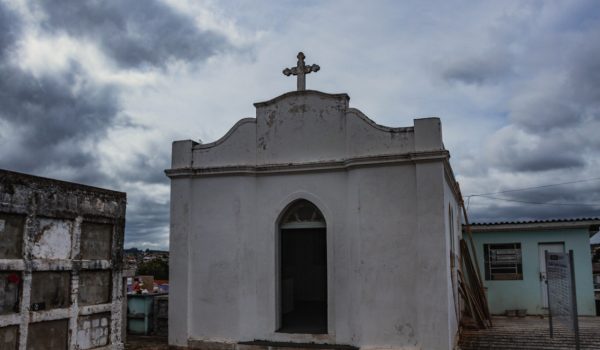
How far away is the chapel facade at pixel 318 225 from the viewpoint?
33.8ft

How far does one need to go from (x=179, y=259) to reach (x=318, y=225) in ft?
11.1

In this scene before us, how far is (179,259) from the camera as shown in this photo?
11977mm

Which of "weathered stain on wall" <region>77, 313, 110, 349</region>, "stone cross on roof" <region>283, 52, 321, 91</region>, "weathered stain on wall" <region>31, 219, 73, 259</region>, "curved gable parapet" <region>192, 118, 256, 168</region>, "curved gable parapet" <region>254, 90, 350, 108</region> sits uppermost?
"stone cross on roof" <region>283, 52, 321, 91</region>

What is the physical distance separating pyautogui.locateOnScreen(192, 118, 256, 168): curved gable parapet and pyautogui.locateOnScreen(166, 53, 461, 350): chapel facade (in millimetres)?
25

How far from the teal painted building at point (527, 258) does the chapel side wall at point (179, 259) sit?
941cm

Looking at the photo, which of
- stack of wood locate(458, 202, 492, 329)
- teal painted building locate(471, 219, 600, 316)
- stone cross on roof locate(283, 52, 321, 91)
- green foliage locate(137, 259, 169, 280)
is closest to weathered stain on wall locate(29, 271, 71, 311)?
stone cross on roof locate(283, 52, 321, 91)

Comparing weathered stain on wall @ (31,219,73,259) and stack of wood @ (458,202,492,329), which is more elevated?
weathered stain on wall @ (31,219,73,259)

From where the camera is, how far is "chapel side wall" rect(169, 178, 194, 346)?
11742 millimetres

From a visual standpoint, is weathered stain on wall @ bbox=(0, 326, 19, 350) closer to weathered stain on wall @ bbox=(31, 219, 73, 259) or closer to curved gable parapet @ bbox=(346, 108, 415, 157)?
weathered stain on wall @ bbox=(31, 219, 73, 259)

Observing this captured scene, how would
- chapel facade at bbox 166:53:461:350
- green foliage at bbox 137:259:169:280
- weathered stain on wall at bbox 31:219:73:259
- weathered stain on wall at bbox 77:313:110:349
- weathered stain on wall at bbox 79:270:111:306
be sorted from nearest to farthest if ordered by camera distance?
weathered stain on wall at bbox 31:219:73:259 → weathered stain on wall at bbox 77:313:110:349 → weathered stain on wall at bbox 79:270:111:306 → chapel facade at bbox 166:53:461:350 → green foliage at bbox 137:259:169:280

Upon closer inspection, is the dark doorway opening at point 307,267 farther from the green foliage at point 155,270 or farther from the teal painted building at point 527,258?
the green foliage at point 155,270

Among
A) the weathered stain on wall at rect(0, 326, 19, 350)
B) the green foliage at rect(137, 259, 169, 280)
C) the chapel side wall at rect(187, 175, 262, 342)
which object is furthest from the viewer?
the green foliage at rect(137, 259, 169, 280)

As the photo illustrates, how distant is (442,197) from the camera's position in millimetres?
10133

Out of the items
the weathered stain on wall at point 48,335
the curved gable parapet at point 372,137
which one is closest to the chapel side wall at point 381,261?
the curved gable parapet at point 372,137
